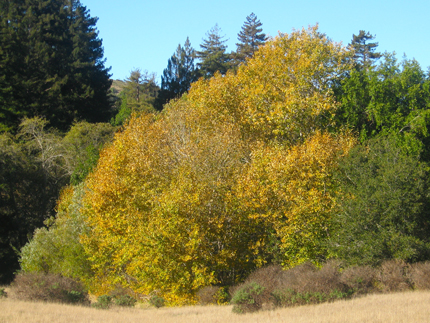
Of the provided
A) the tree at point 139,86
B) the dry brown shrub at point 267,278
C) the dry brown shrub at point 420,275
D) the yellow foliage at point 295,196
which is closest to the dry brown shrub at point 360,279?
the dry brown shrub at point 420,275

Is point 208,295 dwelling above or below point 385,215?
below

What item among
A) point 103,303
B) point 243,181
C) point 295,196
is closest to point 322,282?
point 295,196

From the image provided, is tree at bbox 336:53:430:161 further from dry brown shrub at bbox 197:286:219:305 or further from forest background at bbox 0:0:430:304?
dry brown shrub at bbox 197:286:219:305

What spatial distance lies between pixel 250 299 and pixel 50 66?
43.1 metres

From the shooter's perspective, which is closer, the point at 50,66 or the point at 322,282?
the point at 322,282

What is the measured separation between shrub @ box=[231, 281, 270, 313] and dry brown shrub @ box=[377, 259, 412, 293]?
487 centimetres

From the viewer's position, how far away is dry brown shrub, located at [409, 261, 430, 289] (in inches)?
641

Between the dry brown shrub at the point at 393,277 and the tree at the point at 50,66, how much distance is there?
36663 mm

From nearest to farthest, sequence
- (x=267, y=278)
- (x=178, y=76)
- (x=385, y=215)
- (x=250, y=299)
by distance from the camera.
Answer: (x=250, y=299) → (x=267, y=278) → (x=385, y=215) → (x=178, y=76)

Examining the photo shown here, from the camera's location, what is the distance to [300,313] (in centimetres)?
1284

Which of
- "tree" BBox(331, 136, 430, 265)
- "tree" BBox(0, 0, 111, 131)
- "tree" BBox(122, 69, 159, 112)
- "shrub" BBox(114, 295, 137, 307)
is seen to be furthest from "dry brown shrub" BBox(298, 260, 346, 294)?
"tree" BBox(122, 69, 159, 112)

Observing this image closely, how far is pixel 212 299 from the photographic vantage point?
62.0 ft

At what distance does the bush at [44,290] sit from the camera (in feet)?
58.0

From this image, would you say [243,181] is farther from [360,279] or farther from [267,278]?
[360,279]
